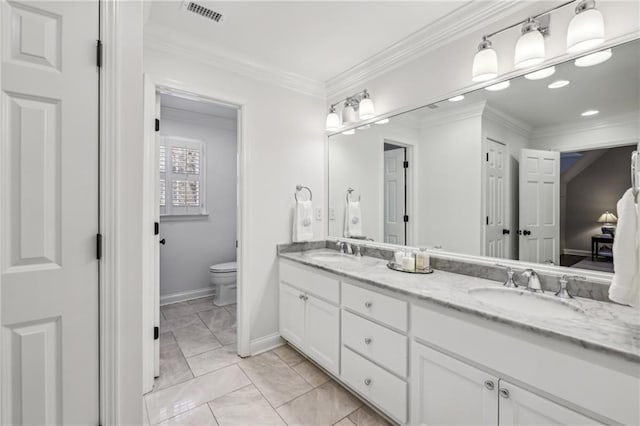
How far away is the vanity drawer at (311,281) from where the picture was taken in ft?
6.16

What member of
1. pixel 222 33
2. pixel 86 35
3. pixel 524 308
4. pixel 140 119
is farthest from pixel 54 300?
pixel 524 308

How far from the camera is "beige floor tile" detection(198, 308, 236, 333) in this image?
2.86 m

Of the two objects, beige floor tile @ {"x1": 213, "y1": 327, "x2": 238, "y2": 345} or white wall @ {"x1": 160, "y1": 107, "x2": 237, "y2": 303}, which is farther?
white wall @ {"x1": 160, "y1": 107, "x2": 237, "y2": 303}

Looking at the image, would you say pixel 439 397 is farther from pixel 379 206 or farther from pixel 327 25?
pixel 327 25

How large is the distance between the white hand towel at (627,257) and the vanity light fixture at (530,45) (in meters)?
0.82

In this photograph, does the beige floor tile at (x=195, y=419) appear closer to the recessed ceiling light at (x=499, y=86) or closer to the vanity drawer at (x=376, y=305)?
the vanity drawer at (x=376, y=305)

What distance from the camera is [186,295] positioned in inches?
142

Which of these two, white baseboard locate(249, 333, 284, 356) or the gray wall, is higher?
the gray wall

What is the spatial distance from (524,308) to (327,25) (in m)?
1.99

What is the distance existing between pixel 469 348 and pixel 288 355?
1586mm

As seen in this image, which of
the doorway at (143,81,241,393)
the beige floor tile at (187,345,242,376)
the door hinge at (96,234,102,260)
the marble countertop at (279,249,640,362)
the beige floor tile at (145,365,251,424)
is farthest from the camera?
the doorway at (143,81,241,393)

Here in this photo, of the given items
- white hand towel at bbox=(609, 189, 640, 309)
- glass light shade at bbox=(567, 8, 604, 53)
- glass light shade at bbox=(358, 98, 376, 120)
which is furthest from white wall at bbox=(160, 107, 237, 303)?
white hand towel at bbox=(609, 189, 640, 309)

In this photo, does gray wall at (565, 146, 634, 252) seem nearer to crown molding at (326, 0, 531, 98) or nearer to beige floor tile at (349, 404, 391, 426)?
crown molding at (326, 0, 531, 98)

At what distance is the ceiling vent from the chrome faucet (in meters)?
2.31
